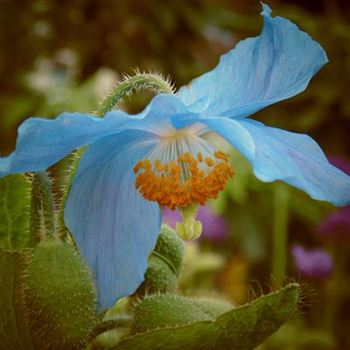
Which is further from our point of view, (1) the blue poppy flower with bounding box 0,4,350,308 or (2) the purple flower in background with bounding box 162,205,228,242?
(2) the purple flower in background with bounding box 162,205,228,242

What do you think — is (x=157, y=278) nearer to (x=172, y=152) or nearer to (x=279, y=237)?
(x=172, y=152)

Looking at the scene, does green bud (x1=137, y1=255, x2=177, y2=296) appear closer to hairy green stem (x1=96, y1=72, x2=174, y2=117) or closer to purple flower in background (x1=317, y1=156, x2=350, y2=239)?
hairy green stem (x1=96, y1=72, x2=174, y2=117)

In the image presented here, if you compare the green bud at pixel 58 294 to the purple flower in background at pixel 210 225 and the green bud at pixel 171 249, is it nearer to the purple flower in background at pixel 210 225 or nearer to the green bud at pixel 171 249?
the green bud at pixel 171 249

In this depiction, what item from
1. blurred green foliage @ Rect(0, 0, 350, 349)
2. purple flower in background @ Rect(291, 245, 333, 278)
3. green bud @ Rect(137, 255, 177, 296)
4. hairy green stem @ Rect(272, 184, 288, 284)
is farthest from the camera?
blurred green foliage @ Rect(0, 0, 350, 349)

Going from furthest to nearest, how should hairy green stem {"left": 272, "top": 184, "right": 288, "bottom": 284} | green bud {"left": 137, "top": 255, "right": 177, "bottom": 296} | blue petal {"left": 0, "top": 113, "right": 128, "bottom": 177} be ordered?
hairy green stem {"left": 272, "top": 184, "right": 288, "bottom": 284} < green bud {"left": 137, "top": 255, "right": 177, "bottom": 296} < blue petal {"left": 0, "top": 113, "right": 128, "bottom": 177}

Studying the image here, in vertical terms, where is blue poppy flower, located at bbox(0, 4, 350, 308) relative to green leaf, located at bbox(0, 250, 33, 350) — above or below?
above

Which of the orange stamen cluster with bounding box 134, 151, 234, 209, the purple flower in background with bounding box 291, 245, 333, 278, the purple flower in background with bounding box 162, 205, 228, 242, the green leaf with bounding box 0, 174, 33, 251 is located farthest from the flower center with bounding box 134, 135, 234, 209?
the purple flower in background with bounding box 162, 205, 228, 242

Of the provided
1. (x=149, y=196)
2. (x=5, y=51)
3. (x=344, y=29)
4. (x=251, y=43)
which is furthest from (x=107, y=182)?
(x=5, y=51)

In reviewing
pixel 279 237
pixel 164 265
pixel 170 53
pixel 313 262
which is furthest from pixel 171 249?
pixel 170 53
